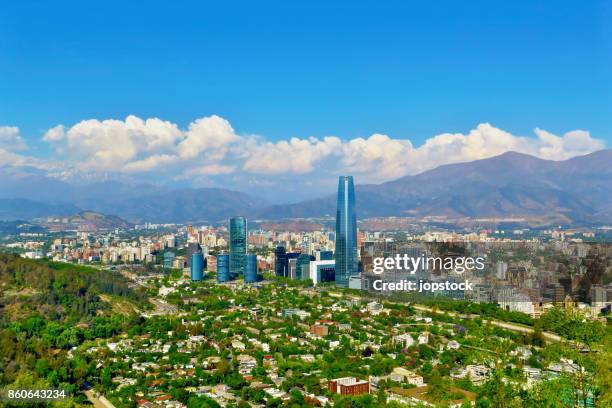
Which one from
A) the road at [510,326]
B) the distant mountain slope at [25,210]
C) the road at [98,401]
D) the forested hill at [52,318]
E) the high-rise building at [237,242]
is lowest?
the road at [98,401]

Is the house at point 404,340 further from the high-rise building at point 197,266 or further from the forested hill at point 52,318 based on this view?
the high-rise building at point 197,266

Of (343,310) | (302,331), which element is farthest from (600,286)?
(302,331)

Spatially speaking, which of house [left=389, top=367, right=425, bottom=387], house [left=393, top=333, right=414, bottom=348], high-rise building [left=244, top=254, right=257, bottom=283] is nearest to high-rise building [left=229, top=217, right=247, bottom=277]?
high-rise building [left=244, top=254, right=257, bottom=283]

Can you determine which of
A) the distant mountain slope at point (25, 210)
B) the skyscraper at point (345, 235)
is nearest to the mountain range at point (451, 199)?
the distant mountain slope at point (25, 210)

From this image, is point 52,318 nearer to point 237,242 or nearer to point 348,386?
point 348,386

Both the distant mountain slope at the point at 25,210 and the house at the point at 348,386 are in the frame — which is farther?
the distant mountain slope at the point at 25,210

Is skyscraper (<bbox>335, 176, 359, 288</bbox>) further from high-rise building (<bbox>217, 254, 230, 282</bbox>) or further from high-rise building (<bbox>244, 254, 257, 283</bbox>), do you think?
high-rise building (<bbox>217, 254, 230, 282</bbox>)

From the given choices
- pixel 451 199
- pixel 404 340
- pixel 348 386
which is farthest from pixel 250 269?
pixel 451 199
